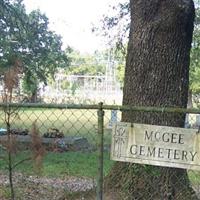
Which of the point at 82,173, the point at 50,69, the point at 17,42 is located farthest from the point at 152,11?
the point at 50,69

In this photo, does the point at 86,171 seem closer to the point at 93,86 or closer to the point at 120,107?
the point at 120,107

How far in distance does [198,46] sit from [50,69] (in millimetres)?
7925

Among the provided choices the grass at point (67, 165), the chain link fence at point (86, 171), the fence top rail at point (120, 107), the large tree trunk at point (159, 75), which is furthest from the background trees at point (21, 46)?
the fence top rail at point (120, 107)

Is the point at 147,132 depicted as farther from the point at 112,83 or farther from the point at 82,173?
the point at 112,83

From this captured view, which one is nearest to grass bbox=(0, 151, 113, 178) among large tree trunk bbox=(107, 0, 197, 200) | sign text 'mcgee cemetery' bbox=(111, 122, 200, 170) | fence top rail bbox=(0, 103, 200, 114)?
large tree trunk bbox=(107, 0, 197, 200)

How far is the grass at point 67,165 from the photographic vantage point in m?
10.1

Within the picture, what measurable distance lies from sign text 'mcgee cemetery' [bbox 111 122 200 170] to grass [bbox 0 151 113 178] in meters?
4.85

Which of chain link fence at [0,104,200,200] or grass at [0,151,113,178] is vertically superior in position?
chain link fence at [0,104,200,200]

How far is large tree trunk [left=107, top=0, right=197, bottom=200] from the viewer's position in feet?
19.4

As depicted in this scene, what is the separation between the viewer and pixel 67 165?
1172cm

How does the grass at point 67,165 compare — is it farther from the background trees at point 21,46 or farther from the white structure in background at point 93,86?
the white structure in background at point 93,86

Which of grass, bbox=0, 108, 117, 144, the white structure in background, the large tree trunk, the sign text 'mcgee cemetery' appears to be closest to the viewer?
the sign text 'mcgee cemetery'

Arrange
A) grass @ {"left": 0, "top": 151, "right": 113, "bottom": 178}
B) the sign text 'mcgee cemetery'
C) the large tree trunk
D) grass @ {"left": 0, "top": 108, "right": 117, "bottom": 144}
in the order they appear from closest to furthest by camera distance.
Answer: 1. the sign text 'mcgee cemetery'
2. the large tree trunk
3. grass @ {"left": 0, "top": 108, "right": 117, "bottom": 144}
4. grass @ {"left": 0, "top": 151, "right": 113, "bottom": 178}

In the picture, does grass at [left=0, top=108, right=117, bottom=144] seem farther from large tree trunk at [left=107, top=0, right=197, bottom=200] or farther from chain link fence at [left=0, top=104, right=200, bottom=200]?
large tree trunk at [left=107, top=0, right=197, bottom=200]
